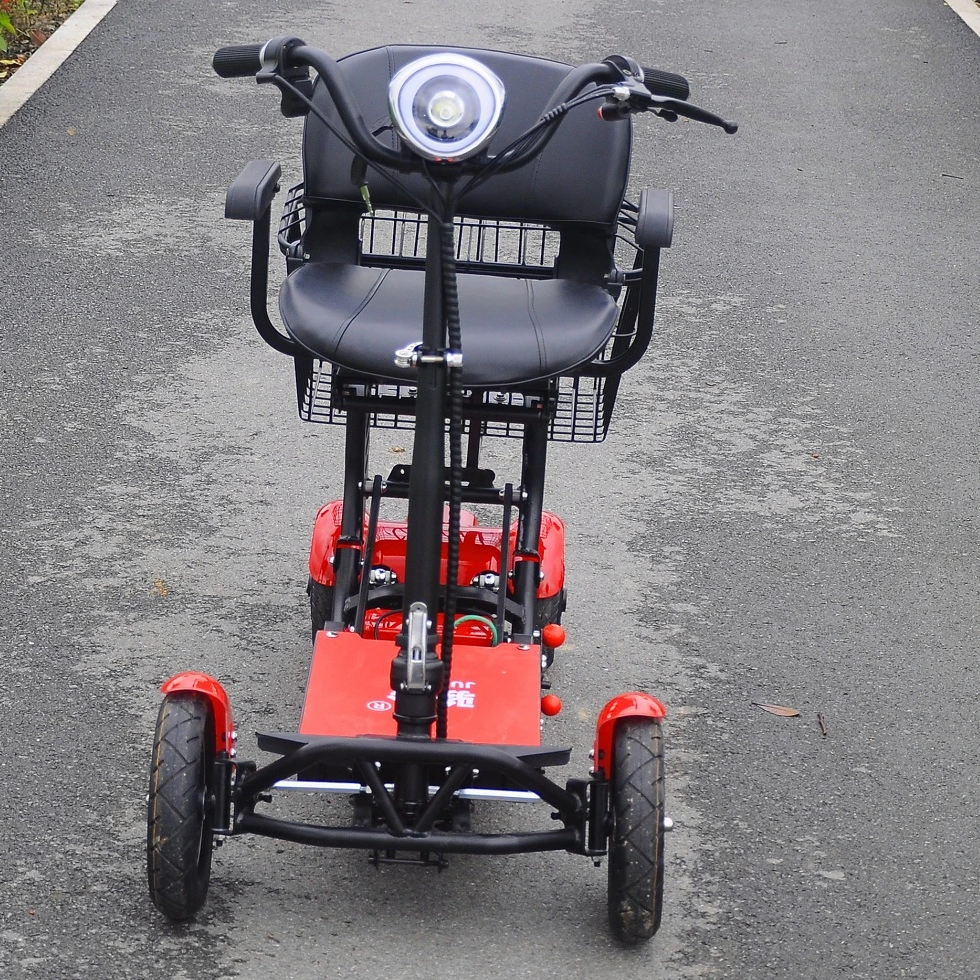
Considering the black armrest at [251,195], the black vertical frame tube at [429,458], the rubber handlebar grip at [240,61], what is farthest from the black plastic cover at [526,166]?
the black vertical frame tube at [429,458]

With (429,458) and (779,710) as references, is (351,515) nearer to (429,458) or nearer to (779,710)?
(429,458)

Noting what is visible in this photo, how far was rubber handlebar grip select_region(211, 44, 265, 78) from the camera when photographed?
2.47 m

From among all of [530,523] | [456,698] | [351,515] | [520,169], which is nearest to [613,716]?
[456,698]

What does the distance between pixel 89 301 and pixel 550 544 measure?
2890 mm

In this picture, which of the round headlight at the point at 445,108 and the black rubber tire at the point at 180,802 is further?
the black rubber tire at the point at 180,802

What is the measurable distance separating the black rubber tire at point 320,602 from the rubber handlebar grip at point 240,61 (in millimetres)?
1227

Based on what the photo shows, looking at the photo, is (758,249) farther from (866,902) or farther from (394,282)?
(866,902)

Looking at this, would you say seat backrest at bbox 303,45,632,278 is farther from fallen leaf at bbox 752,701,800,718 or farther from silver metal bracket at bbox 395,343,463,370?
fallen leaf at bbox 752,701,800,718

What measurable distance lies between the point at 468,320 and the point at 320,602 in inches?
30.9

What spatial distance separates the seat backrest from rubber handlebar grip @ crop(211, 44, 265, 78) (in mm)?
659

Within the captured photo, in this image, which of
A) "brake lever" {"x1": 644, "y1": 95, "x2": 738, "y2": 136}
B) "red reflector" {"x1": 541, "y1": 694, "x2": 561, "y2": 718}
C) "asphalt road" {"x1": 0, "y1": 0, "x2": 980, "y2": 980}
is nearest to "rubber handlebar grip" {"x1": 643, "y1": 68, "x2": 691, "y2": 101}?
"brake lever" {"x1": 644, "y1": 95, "x2": 738, "y2": 136}

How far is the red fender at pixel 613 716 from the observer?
103 inches

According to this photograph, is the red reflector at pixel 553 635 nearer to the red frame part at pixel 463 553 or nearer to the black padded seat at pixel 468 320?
the red frame part at pixel 463 553

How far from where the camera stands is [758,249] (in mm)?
6504
